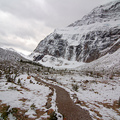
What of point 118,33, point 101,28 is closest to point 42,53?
point 101,28

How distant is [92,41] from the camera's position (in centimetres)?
10969

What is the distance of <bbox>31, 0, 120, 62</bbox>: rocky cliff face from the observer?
94944 mm

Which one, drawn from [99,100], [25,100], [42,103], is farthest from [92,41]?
[25,100]

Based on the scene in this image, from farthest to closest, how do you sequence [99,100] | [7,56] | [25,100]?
[7,56] → [99,100] → [25,100]

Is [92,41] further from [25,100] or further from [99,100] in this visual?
[25,100]

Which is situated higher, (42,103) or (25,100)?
(25,100)

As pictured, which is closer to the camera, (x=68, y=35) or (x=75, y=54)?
(x=75, y=54)

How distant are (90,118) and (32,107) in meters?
4.10

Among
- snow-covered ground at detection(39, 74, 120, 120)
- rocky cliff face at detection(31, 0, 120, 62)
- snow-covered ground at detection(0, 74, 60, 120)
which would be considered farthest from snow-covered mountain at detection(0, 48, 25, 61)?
snow-covered ground at detection(39, 74, 120, 120)

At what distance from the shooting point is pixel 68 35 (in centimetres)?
14600

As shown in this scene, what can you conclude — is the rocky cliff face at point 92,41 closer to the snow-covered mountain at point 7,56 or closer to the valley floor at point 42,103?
the snow-covered mountain at point 7,56

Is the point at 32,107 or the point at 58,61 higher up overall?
the point at 58,61

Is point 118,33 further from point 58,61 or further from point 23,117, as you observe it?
point 23,117

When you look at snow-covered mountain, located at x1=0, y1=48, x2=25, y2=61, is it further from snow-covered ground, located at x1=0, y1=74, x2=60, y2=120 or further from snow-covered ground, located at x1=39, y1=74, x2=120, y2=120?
snow-covered ground, located at x1=39, y1=74, x2=120, y2=120
